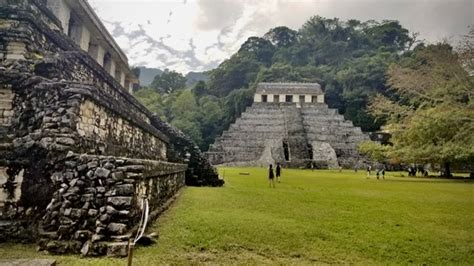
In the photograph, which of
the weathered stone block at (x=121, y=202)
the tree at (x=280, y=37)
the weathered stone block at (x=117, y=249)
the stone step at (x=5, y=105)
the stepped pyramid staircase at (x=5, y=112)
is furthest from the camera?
the tree at (x=280, y=37)

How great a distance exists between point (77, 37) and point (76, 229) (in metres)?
10.6

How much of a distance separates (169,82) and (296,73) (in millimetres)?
22392

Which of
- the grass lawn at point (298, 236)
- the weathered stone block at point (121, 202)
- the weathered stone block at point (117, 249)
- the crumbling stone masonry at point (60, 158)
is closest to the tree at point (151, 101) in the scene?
the crumbling stone masonry at point (60, 158)

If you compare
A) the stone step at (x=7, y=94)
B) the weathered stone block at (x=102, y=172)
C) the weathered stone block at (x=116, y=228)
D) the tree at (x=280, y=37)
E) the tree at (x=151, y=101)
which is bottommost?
the weathered stone block at (x=116, y=228)

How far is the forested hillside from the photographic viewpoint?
4694 cm

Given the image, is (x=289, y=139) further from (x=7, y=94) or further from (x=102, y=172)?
(x=102, y=172)

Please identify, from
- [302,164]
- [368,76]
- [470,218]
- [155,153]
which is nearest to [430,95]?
[470,218]

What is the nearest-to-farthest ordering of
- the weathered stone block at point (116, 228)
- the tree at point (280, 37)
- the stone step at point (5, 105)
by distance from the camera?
the weathered stone block at point (116, 228) → the stone step at point (5, 105) → the tree at point (280, 37)

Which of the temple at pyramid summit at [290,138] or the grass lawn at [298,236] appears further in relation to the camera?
the temple at pyramid summit at [290,138]

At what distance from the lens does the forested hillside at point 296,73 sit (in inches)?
1848

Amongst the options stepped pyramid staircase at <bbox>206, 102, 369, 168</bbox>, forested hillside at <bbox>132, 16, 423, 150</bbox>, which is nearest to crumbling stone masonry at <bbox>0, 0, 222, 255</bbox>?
stepped pyramid staircase at <bbox>206, 102, 369, 168</bbox>

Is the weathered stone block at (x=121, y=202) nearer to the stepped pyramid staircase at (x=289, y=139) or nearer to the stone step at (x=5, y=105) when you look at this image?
the stone step at (x=5, y=105)

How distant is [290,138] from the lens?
118ft

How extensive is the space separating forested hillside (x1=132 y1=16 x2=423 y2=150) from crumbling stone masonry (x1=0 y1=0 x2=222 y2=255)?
3496 centimetres
